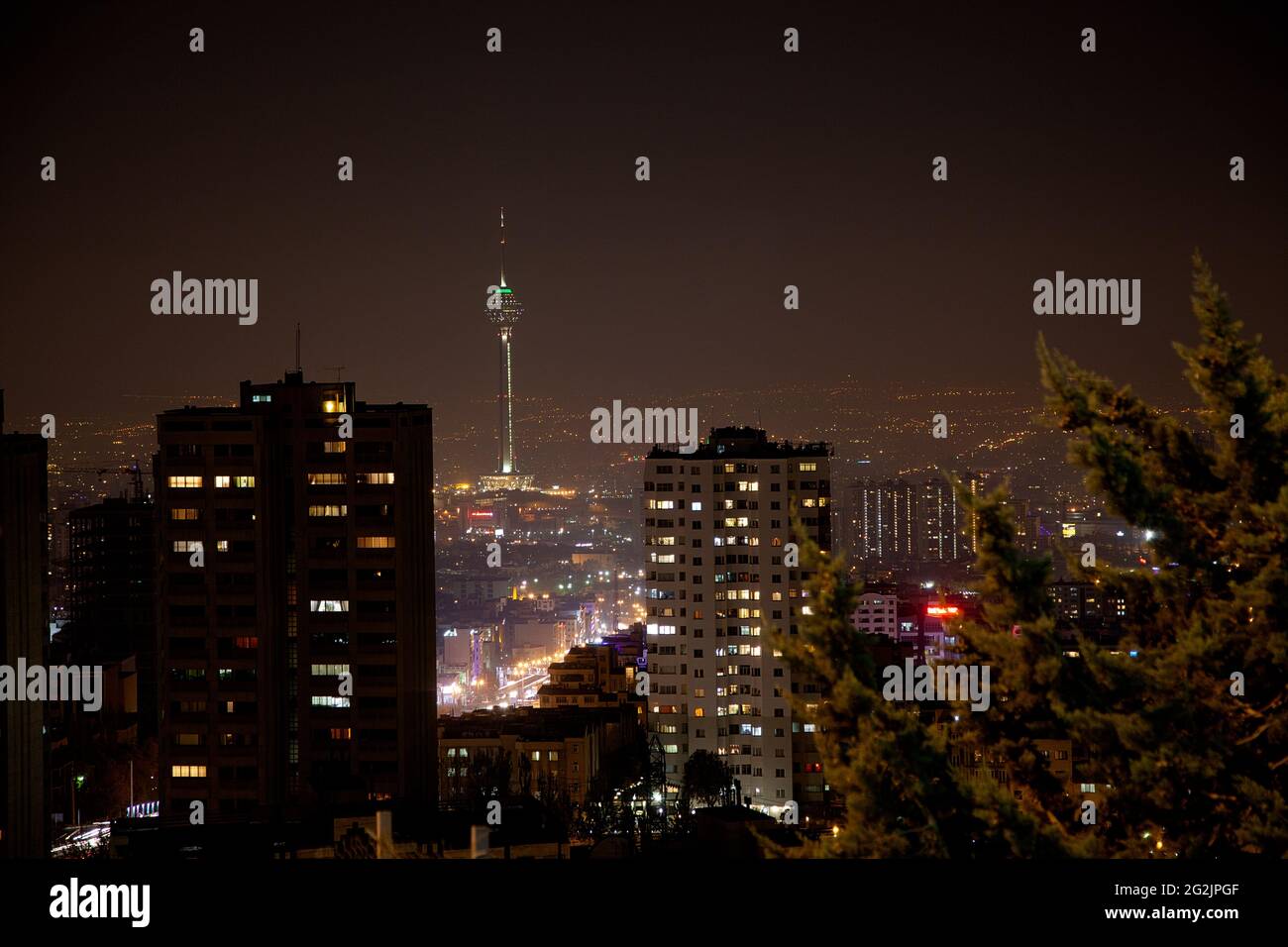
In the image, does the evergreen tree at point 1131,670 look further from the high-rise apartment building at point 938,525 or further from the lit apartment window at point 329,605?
the high-rise apartment building at point 938,525

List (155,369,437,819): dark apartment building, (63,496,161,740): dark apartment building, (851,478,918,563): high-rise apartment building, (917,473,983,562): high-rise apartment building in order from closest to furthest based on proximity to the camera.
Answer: (155,369,437,819): dark apartment building, (917,473,983,562): high-rise apartment building, (851,478,918,563): high-rise apartment building, (63,496,161,740): dark apartment building

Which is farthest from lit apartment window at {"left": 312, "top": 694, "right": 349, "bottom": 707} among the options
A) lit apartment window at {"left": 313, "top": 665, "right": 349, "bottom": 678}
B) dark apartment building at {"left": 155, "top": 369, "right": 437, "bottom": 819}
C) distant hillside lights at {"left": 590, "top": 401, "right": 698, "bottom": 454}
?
distant hillside lights at {"left": 590, "top": 401, "right": 698, "bottom": 454}

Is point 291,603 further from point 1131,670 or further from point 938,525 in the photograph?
point 938,525

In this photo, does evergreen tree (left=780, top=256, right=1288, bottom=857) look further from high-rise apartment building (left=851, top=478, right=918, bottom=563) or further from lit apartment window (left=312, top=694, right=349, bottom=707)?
high-rise apartment building (left=851, top=478, right=918, bottom=563)

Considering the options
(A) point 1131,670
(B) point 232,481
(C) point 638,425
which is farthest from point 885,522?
(A) point 1131,670
